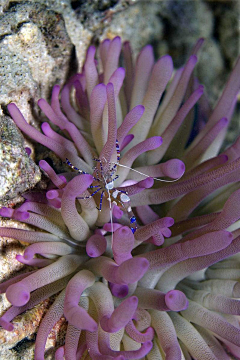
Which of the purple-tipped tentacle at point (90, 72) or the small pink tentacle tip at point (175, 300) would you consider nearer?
the small pink tentacle tip at point (175, 300)

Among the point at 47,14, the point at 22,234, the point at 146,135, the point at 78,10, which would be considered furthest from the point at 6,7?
the point at 22,234

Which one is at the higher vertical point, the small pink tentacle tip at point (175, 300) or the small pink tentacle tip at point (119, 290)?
the small pink tentacle tip at point (175, 300)

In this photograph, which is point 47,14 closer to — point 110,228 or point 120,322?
point 110,228

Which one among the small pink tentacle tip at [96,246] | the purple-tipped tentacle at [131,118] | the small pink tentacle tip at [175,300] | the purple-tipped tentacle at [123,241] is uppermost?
the purple-tipped tentacle at [131,118]

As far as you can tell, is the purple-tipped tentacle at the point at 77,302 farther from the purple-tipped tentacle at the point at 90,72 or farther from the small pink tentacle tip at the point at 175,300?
the purple-tipped tentacle at the point at 90,72

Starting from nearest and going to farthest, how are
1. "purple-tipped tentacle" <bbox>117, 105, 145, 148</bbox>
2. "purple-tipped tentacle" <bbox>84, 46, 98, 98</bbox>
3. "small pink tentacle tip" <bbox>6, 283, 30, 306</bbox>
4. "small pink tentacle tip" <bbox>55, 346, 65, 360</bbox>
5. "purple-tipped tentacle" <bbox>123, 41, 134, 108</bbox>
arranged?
"small pink tentacle tip" <bbox>6, 283, 30, 306</bbox> → "small pink tentacle tip" <bbox>55, 346, 65, 360</bbox> → "purple-tipped tentacle" <bbox>117, 105, 145, 148</bbox> → "purple-tipped tentacle" <bbox>84, 46, 98, 98</bbox> → "purple-tipped tentacle" <bbox>123, 41, 134, 108</bbox>

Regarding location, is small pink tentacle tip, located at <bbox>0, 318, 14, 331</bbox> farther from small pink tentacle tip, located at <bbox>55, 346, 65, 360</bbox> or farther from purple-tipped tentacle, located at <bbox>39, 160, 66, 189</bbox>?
purple-tipped tentacle, located at <bbox>39, 160, 66, 189</bbox>

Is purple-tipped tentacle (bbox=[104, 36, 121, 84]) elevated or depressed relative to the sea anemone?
elevated

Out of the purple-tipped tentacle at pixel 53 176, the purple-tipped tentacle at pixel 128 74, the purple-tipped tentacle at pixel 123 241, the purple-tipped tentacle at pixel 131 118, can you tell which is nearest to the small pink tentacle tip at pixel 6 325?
the purple-tipped tentacle at pixel 123 241

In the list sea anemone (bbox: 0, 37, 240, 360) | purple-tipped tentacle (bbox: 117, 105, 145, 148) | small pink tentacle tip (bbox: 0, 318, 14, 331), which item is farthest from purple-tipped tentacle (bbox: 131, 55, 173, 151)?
small pink tentacle tip (bbox: 0, 318, 14, 331)
